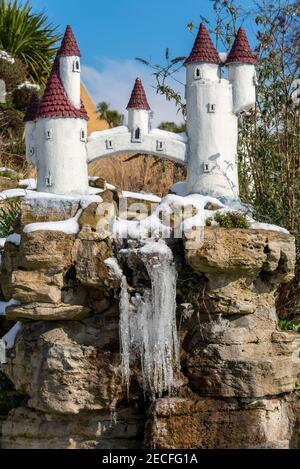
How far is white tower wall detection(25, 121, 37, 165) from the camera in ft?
38.8

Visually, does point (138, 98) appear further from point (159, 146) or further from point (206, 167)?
point (206, 167)

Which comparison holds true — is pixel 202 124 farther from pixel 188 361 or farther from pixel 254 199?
pixel 188 361

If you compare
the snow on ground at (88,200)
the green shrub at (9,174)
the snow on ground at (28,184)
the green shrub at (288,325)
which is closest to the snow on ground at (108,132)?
the snow on ground at (88,200)

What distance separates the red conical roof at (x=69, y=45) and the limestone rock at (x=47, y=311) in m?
3.76

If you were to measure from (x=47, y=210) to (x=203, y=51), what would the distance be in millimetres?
3251

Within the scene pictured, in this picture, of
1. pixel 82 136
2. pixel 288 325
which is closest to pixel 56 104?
pixel 82 136

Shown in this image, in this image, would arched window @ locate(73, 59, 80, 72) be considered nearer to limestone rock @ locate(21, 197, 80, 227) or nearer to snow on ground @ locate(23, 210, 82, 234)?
limestone rock @ locate(21, 197, 80, 227)

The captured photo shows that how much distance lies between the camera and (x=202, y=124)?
1141 centimetres

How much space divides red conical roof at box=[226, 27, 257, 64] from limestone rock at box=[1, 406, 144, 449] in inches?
201

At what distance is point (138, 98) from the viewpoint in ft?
38.0

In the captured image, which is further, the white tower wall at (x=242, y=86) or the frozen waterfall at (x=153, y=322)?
the white tower wall at (x=242, y=86)

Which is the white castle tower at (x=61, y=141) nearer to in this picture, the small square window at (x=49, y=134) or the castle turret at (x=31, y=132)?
the small square window at (x=49, y=134)

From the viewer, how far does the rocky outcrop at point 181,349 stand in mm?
9359

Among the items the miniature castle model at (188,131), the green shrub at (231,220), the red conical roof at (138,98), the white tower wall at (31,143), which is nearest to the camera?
the green shrub at (231,220)
